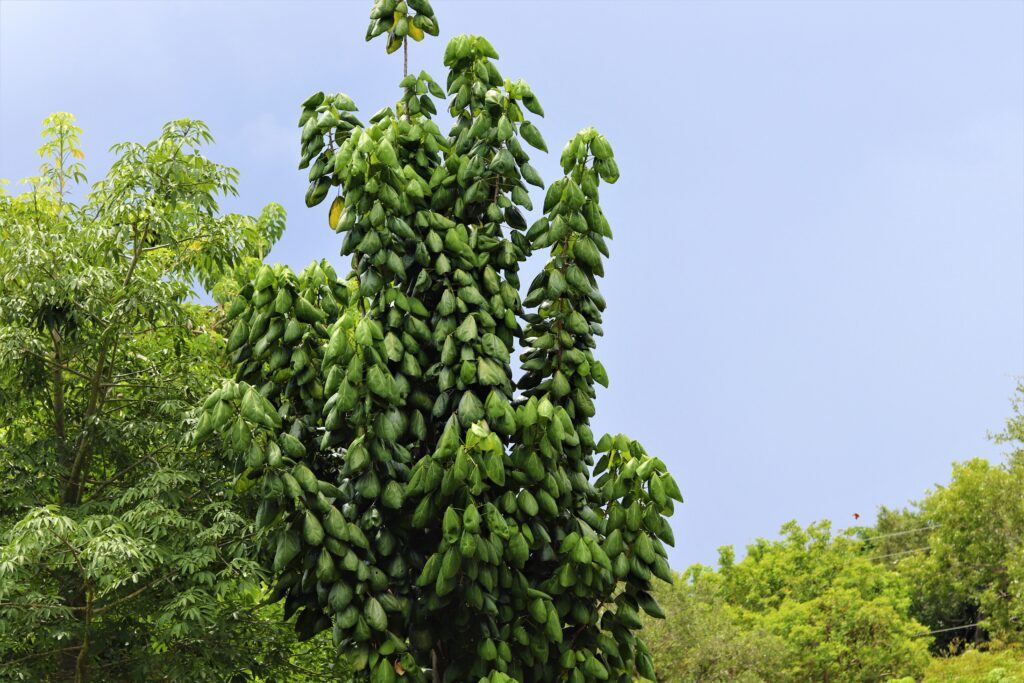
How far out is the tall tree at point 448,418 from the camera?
25.2 ft

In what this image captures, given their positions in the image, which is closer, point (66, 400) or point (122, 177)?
point (122, 177)

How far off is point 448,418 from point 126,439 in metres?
3.73

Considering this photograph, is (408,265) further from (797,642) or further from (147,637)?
(797,642)

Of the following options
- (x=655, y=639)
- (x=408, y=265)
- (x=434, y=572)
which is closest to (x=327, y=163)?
(x=408, y=265)

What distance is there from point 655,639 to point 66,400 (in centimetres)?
995

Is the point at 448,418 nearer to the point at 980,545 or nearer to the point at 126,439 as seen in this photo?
the point at 126,439

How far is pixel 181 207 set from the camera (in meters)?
10.4

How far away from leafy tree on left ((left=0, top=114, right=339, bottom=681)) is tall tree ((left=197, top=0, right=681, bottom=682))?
4.82 feet

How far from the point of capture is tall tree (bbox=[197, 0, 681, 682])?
767cm

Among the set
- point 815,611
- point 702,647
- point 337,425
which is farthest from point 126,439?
point 815,611

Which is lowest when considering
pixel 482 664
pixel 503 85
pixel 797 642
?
pixel 482 664

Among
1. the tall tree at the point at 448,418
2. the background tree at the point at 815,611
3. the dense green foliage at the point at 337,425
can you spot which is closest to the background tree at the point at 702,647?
the background tree at the point at 815,611

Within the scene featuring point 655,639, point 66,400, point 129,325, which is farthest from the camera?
point 655,639

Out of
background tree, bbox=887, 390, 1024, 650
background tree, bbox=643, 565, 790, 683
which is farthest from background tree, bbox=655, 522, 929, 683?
background tree, bbox=887, 390, 1024, 650
